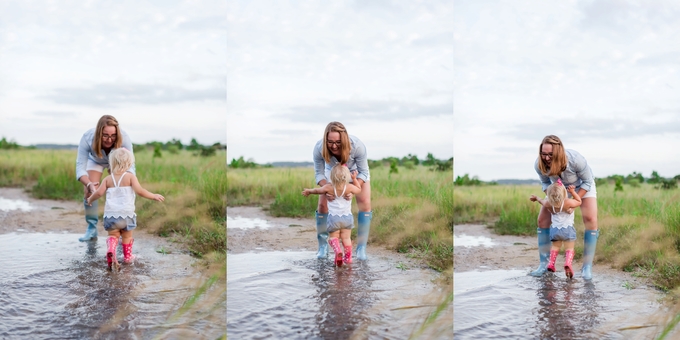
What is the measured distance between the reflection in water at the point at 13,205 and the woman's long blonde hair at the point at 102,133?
7.02 feet

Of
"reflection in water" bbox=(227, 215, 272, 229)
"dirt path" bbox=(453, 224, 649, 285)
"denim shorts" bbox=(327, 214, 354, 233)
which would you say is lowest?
"dirt path" bbox=(453, 224, 649, 285)

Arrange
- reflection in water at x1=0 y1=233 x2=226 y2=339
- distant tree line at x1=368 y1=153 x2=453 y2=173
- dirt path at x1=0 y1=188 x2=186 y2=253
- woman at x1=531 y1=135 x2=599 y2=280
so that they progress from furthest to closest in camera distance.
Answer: distant tree line at x1=368 y1=153 x2=453 y2=173 → dirt path at x1=0 y1=188 x2=186 y2=253 → woman at x1=531 y1=135 x2=599 y2=280 → reflection in water at x1=0 y1=233 x2=226 y2=339

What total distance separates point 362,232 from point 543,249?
122 cm

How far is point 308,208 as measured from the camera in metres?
5.11

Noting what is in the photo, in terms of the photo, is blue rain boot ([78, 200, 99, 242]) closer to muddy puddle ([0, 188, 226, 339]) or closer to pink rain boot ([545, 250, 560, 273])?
muddy puddle ([0, 188, 226, 339])

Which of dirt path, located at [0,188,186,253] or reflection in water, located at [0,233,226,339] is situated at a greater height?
dirt path, located at [0,188,186,253]

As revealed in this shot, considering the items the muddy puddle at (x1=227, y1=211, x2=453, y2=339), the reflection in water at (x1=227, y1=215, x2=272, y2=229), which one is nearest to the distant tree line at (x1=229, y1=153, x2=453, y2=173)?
the reflection in water at (x1=227, y1=215, x2=272, y2=229)

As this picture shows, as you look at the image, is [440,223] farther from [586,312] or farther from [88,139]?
[88,139]

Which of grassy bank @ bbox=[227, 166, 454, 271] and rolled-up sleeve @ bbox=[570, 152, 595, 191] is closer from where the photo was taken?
rolled-up sleeve @ bbox=[570, 152, 595, 191]

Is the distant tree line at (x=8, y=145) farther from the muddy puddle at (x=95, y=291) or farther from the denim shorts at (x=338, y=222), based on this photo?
the denim shorts at (x=338, y=222)

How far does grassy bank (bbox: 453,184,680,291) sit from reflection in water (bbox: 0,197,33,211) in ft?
12.5

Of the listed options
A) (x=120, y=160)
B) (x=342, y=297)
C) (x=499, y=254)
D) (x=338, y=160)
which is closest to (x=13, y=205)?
(x=120, y=160)

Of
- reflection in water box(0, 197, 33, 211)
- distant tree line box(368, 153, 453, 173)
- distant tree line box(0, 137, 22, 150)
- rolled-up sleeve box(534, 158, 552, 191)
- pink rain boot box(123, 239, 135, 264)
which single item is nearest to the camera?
pink rain boot box(123, 239, 135, 264)

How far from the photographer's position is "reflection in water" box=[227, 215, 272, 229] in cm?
501
